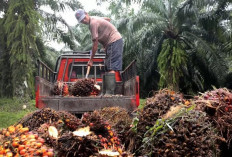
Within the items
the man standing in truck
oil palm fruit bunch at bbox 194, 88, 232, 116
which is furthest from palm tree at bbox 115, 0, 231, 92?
oil palm fruit bunch at bbox 194, 88, 232, 116

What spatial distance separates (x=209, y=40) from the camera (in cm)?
1686

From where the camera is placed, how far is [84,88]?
5840 mm

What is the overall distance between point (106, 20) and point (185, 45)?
42.9 feet

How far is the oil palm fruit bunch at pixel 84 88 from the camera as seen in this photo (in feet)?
19.1

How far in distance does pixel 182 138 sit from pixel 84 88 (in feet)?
13.5

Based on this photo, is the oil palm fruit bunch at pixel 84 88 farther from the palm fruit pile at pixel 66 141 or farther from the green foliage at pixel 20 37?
the green foliage at pixel 20 37

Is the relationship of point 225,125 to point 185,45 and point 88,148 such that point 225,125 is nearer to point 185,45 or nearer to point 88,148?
point 88,148

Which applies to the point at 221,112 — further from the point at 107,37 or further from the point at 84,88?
the point at 107,37

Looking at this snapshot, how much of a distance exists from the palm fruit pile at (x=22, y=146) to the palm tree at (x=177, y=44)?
1343cm

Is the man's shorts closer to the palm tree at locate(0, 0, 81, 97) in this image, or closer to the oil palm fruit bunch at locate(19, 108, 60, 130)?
the oil palm fruit bunch at locate(19, 108, 60, 130)

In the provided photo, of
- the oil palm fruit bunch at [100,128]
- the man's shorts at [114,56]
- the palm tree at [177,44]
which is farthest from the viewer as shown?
the palm tree at [177,44]

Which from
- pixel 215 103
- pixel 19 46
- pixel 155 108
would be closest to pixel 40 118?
pixel 155 108

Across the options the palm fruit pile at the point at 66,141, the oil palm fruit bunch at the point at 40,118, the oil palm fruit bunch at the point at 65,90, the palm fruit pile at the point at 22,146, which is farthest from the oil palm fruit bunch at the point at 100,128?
the oil palm fruit bunch at the point at 65,90

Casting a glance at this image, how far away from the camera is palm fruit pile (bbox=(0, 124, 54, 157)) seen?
1.47 m
